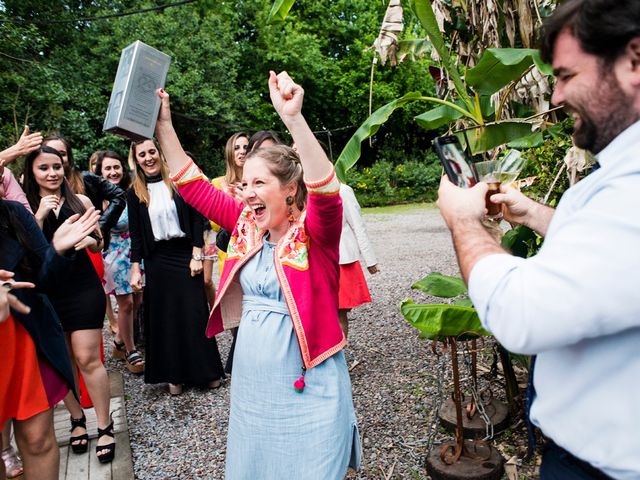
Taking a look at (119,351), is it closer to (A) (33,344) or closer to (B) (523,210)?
(A) (33,344)

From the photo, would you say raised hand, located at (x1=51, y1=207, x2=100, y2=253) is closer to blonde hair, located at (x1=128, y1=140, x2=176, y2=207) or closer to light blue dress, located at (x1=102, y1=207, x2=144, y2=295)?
blonde hair, located at (x1=128, y1=140, x2=176, y2=207)

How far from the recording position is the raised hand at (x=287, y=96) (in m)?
1.95

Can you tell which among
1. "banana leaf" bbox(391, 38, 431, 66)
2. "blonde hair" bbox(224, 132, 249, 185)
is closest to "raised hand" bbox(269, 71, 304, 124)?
"blonde hair" bbox(224, 132, 249, 185)

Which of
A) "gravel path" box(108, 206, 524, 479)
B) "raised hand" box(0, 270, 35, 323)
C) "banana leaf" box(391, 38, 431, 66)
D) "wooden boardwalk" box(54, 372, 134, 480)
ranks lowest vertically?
"gravel path" box(108, 206, 524, 479)

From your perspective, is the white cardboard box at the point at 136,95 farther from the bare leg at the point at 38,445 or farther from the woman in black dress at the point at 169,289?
the woman in black dress at the point at 169,289

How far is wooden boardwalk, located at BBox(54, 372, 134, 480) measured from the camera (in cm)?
352

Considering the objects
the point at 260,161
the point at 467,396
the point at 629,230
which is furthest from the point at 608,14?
the point at 467,396

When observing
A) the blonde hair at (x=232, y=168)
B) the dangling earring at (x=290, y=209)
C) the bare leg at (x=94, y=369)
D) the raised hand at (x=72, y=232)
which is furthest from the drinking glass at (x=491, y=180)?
the blonde hair at (x=232, y=168)

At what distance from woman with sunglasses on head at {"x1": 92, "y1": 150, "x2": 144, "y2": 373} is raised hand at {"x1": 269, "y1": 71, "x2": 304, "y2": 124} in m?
3.59

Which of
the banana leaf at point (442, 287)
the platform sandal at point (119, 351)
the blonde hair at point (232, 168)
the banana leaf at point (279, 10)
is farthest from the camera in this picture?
the platform sandal at point (119, 351)

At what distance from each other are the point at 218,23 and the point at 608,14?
21242mm

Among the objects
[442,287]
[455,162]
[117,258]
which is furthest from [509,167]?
[117,258]

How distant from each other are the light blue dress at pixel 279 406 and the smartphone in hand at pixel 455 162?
3.21 ft

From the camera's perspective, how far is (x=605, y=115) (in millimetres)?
1176
